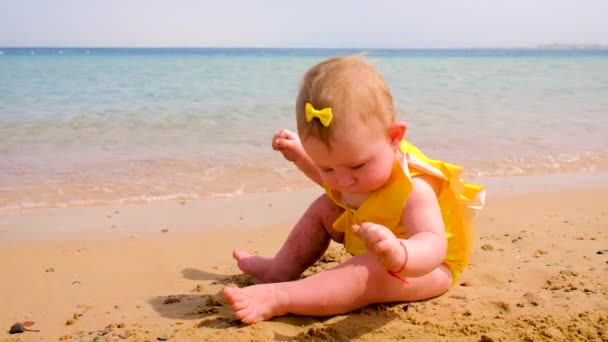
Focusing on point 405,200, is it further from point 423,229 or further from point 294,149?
point 294,149

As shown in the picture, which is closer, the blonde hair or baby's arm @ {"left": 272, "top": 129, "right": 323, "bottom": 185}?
the blonde hair

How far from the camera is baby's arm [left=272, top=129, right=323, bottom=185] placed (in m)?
2.55

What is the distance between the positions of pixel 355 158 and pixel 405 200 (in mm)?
294

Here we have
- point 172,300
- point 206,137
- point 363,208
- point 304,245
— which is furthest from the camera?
point 206,137

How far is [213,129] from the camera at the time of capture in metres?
7.28

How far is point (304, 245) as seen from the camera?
2.61 meters

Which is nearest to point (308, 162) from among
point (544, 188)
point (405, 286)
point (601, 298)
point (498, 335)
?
point (405, 286)

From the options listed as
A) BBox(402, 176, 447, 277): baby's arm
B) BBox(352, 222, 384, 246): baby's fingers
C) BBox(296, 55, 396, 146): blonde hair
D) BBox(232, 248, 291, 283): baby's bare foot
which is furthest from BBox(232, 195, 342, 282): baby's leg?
BBox(352, 222, 384, 246): baby's fingers

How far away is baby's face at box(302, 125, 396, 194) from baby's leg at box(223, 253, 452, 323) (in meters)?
0.29

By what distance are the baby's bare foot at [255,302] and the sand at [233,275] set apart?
40mm

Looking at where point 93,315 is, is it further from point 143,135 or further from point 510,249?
point 143,135

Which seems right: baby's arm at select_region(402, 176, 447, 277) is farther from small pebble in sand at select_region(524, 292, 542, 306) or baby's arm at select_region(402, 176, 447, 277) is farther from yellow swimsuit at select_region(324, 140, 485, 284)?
small pebble in sand at select_region(524, 292, 542, 306)

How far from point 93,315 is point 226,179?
265 cm

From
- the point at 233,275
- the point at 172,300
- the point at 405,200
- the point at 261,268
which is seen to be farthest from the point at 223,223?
the point at 405,200
